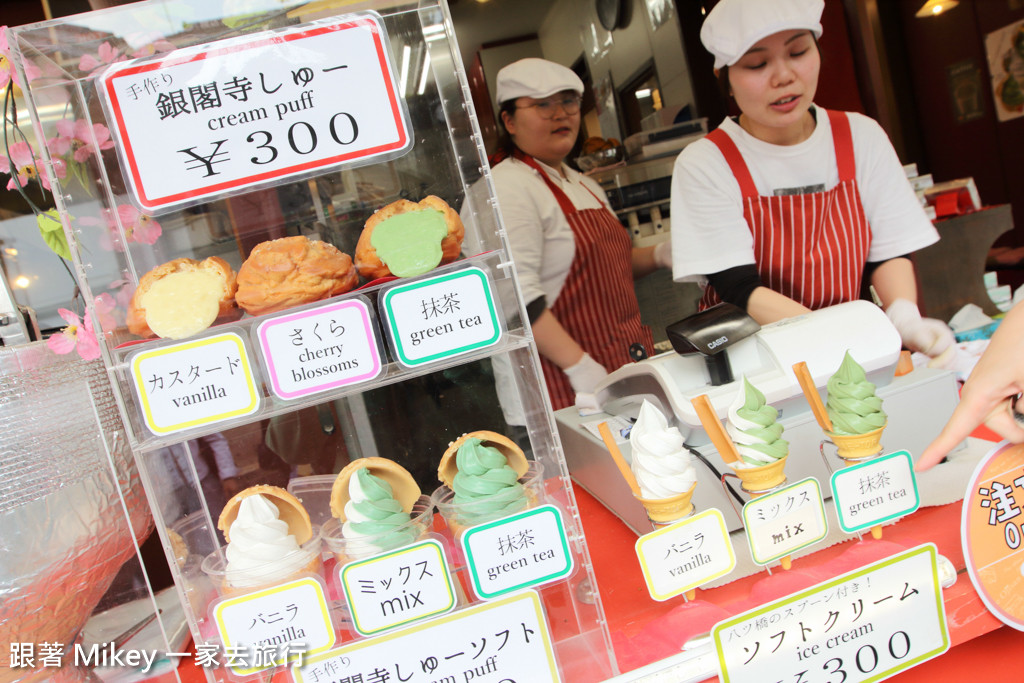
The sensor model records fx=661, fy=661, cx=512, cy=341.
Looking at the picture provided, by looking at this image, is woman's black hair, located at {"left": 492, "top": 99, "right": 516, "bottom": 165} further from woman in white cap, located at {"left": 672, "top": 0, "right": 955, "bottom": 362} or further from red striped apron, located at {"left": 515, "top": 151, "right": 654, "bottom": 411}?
woman in white cap, located at {"left": 672, "top": 0, "right": 955, "bottom": 362}

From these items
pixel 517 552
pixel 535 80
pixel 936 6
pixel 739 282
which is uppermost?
pixel 936 6

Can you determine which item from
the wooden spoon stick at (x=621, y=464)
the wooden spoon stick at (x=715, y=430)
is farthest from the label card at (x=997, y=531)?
the wooden spoon stick at (x=621, y=464)

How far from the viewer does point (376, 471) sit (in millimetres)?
780

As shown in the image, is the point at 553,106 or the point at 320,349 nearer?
the point at 320,349

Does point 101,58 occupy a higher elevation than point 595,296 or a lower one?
higher

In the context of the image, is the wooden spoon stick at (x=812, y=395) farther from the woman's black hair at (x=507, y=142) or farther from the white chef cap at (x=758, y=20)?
the woman's black hair at (x=507, y=142)

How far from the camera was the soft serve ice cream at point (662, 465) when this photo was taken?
82 centimetres

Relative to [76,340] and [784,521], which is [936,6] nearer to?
[784,521]

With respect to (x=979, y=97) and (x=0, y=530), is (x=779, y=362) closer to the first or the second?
(x=0, y=530)

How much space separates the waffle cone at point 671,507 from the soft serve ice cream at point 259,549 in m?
0.42

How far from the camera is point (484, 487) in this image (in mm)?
729

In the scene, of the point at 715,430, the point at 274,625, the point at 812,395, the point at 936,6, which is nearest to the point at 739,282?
the point at 812,395

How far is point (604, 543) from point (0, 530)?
792 mm

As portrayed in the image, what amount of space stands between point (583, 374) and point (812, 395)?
46.0 inches
